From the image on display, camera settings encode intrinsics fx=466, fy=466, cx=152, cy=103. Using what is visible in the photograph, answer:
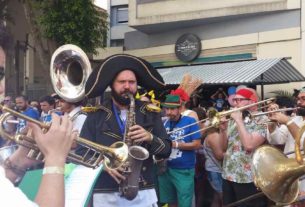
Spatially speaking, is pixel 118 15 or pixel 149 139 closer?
pixel 149 139

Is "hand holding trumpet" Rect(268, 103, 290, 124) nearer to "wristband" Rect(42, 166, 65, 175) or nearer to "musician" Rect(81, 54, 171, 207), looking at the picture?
"musician" Rect(81, 54, 171, 207)

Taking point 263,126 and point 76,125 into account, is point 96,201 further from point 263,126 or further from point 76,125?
point 263,126

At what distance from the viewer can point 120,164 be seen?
10.7 feet

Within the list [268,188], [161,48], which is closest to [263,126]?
[268,188]

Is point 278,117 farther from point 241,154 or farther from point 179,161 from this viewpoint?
point 179,161

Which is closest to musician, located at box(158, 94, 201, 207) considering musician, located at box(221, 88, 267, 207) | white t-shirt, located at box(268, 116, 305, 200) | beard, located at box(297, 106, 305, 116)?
musician, located at box(221, 88, 267, 207)

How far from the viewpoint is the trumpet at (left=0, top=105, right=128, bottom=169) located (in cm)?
233

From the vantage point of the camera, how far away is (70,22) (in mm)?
15836

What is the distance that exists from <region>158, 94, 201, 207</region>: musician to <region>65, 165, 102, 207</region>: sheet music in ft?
10.7

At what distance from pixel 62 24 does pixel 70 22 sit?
0.98 ft

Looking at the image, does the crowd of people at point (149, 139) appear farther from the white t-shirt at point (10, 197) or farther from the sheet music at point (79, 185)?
the sheet music at point (79, 185)

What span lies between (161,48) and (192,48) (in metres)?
1.52

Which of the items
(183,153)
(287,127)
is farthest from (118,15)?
(287,127)

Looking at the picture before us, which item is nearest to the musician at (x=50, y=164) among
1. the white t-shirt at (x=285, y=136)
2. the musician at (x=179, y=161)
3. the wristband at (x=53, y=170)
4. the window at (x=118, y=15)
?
the wristband at (x=53, y=170)
